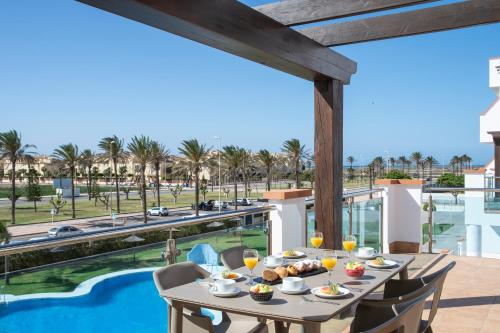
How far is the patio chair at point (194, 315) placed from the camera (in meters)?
2.54

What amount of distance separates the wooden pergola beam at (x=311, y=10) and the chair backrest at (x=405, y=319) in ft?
6.86

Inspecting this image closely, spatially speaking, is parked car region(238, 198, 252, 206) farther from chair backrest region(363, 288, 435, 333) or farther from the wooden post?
chair backrest region(363, 288, 435, 333)

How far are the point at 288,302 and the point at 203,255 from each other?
1.56m

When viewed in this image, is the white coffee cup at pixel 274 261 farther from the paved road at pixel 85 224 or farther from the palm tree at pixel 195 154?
the palm tree at pixel 195 154

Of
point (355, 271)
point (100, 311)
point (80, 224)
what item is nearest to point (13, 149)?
point (80, 224)

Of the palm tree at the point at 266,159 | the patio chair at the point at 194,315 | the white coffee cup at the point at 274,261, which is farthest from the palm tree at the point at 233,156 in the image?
the patio chair at the point at 194,315

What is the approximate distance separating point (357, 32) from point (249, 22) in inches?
54.6

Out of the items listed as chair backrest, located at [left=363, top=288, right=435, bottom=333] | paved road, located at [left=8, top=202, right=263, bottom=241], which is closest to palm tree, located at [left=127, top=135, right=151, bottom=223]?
paved road, located at [left=8, top=202, right=263, bottom=241]

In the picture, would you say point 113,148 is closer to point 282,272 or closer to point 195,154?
point 195,154

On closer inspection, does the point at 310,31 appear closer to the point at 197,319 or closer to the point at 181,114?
the point at 197,319

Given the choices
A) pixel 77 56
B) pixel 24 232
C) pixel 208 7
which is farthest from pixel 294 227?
pixel 77 56

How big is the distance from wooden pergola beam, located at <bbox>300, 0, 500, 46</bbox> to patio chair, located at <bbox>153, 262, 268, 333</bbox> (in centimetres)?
238

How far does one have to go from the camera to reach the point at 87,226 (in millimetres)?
33969

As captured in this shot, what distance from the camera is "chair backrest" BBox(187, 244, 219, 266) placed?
3795 millimetres
